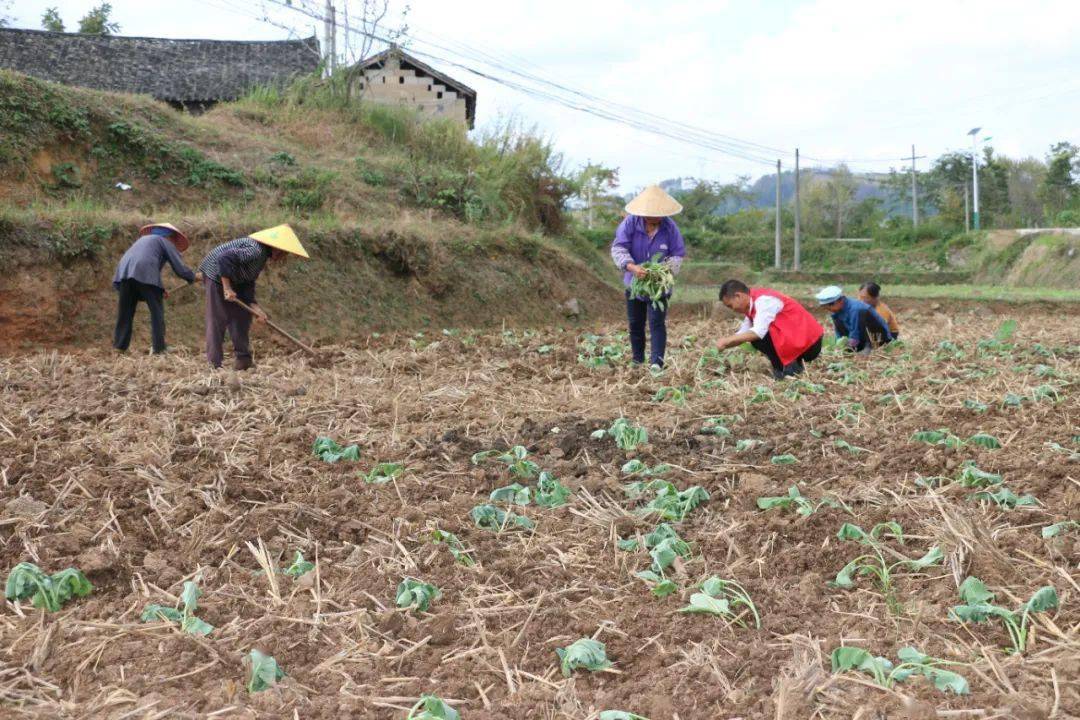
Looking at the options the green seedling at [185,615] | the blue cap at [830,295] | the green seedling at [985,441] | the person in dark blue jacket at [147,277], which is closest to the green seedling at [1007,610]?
the green seedling at [985,441]

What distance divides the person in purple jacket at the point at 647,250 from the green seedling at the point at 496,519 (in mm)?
3850

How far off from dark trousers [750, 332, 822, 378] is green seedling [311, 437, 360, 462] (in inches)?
134

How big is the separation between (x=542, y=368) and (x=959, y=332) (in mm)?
5612

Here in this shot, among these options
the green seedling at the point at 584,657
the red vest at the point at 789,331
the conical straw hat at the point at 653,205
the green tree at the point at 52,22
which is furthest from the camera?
the green tree at the point at 52,22

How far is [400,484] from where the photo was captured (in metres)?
4.09

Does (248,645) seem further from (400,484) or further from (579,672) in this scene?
(400,484)

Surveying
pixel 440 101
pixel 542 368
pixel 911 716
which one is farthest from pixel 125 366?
pixel 440 101

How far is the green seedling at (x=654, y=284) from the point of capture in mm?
7293

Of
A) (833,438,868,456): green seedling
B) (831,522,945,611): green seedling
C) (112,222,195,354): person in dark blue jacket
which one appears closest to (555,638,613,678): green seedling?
(831,522,945,611): green seedling

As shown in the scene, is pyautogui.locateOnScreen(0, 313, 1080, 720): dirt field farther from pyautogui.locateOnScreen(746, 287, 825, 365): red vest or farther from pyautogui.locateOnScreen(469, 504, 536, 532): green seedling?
pyautogui.locateOnScreen(746, 287, 825, 365): red vest

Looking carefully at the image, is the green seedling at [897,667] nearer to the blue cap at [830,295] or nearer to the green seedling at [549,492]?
the green seedling at [549,492]

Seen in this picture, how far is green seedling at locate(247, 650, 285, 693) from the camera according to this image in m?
2.42

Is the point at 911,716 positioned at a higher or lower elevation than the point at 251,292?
lower

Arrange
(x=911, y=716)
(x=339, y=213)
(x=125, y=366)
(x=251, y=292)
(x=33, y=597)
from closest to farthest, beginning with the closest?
(x=911, y=716) < (x=33, y=597) < (x=125, y=366) < (x=251, y=292) < (x=339, y=213)
